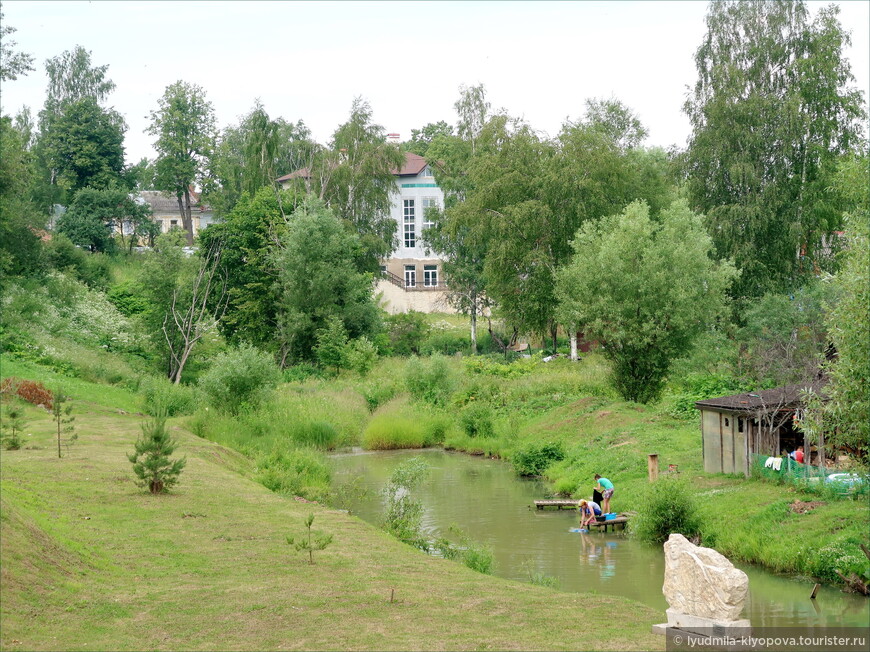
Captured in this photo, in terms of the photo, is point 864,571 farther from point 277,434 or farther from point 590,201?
point 590,201

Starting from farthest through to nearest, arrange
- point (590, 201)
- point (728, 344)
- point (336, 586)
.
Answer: point (590, 201)
point (728, 344)
point (336, 586)

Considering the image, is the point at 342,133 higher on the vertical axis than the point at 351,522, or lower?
higher

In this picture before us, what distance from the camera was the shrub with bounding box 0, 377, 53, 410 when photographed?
35375 mm

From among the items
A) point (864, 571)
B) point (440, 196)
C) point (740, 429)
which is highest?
point (440, 196)

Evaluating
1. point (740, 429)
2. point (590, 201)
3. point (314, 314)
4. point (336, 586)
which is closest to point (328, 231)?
point (314, 314)

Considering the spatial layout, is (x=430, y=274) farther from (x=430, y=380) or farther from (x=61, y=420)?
(x=61, y=420)

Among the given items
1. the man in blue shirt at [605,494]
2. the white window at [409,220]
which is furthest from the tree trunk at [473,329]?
the man in blue shirt at [605,494]

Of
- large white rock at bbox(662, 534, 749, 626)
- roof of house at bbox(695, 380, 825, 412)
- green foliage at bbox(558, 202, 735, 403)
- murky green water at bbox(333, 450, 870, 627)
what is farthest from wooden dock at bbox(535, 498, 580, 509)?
large white rock at bbox(662, 534, 749, 626)

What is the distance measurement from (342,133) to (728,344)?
112ft

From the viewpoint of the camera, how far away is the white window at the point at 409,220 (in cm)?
7969

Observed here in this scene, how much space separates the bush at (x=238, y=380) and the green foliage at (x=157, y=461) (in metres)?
12.8

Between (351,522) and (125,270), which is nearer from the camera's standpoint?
(351,522)

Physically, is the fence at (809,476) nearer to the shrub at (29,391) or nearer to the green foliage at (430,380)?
the green foliage at (430,380)

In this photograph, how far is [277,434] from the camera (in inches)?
1412
